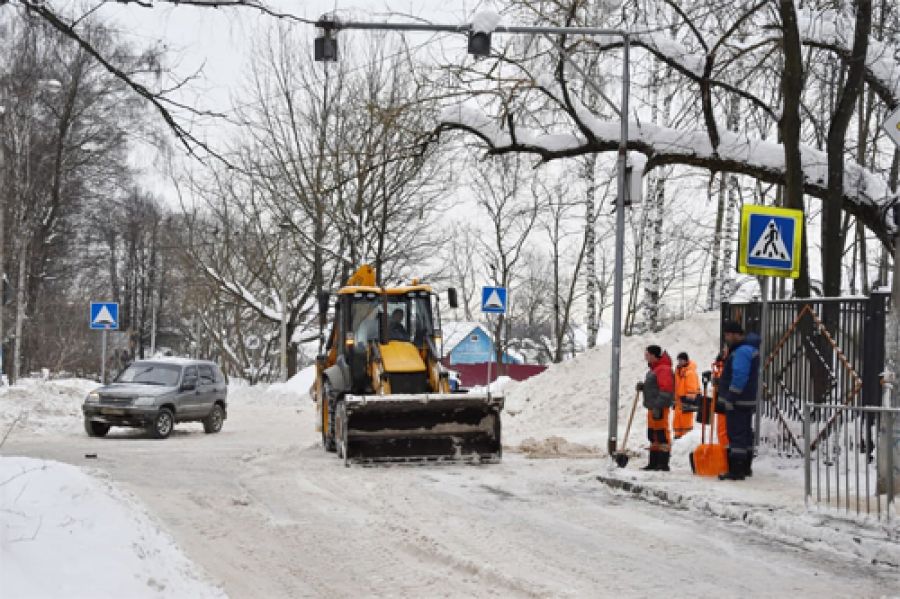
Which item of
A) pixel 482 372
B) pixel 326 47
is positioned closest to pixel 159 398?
pixel 326 47

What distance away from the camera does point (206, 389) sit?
24391 millimetres

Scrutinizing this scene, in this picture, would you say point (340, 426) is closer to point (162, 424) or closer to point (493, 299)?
point (162, 424)

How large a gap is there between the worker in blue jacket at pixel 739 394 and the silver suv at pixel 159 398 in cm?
1252

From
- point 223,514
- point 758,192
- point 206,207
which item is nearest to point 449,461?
point 223,514

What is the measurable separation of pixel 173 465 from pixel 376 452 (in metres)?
2.97

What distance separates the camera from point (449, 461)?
643 inches

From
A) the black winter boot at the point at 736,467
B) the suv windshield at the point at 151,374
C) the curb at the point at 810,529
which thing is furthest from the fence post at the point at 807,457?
the suv windshield at the point at 151,374

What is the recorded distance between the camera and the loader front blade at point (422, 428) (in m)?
16.0

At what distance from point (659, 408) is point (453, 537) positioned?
6231 mm

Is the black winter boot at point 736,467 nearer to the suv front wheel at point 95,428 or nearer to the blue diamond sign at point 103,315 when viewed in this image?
the suv front wheel at point 95,428

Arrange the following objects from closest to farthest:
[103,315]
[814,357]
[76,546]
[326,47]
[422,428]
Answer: [76,546], [326,47], [814,357], [422,428], [103,315]

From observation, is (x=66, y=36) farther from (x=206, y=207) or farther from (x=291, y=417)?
(x=206, y=207)

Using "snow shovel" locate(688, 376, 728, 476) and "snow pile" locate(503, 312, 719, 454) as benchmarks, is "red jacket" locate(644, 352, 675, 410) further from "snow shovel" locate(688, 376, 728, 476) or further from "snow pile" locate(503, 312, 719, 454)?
"snow pile" locate(503, 312, 719, 454)

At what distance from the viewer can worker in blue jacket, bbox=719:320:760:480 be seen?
13.8 metres
